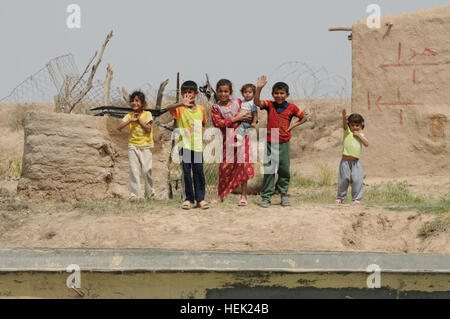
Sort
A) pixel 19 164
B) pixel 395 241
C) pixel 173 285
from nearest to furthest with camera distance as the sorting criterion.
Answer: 1. pixel 173 285
2. pixel 395 241
3. pixel 19 164

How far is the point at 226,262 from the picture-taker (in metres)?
3.93

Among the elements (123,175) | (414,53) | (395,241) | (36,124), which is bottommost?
(395,241)

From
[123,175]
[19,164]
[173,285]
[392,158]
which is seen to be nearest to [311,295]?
[173,285]

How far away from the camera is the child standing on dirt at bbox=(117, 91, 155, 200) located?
22.2 feet

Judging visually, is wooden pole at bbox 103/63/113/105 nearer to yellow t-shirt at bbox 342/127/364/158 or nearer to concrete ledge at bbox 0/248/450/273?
yellow t-shirt at bbox 342/127/364/158

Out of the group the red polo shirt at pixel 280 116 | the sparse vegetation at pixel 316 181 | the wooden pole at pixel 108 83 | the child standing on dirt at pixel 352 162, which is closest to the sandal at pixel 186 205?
the red polo shirt at pixel 280 116

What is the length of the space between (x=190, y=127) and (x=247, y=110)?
2.12 feet

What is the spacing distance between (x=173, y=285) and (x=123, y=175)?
3.96 m

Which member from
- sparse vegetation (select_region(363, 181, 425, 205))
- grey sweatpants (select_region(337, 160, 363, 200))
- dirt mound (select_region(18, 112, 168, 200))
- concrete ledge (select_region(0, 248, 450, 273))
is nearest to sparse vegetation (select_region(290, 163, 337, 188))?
sparse vegetation (select_region(363, 181, 425, 205))

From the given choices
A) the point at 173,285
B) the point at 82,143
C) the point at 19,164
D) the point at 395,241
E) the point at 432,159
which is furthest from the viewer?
the point at 19,164

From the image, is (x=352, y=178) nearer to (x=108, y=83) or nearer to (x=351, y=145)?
(x=351, y=145)

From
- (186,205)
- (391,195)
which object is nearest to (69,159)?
(186,205)

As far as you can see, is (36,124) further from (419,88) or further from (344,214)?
(419,88)

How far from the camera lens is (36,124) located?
748 cm
